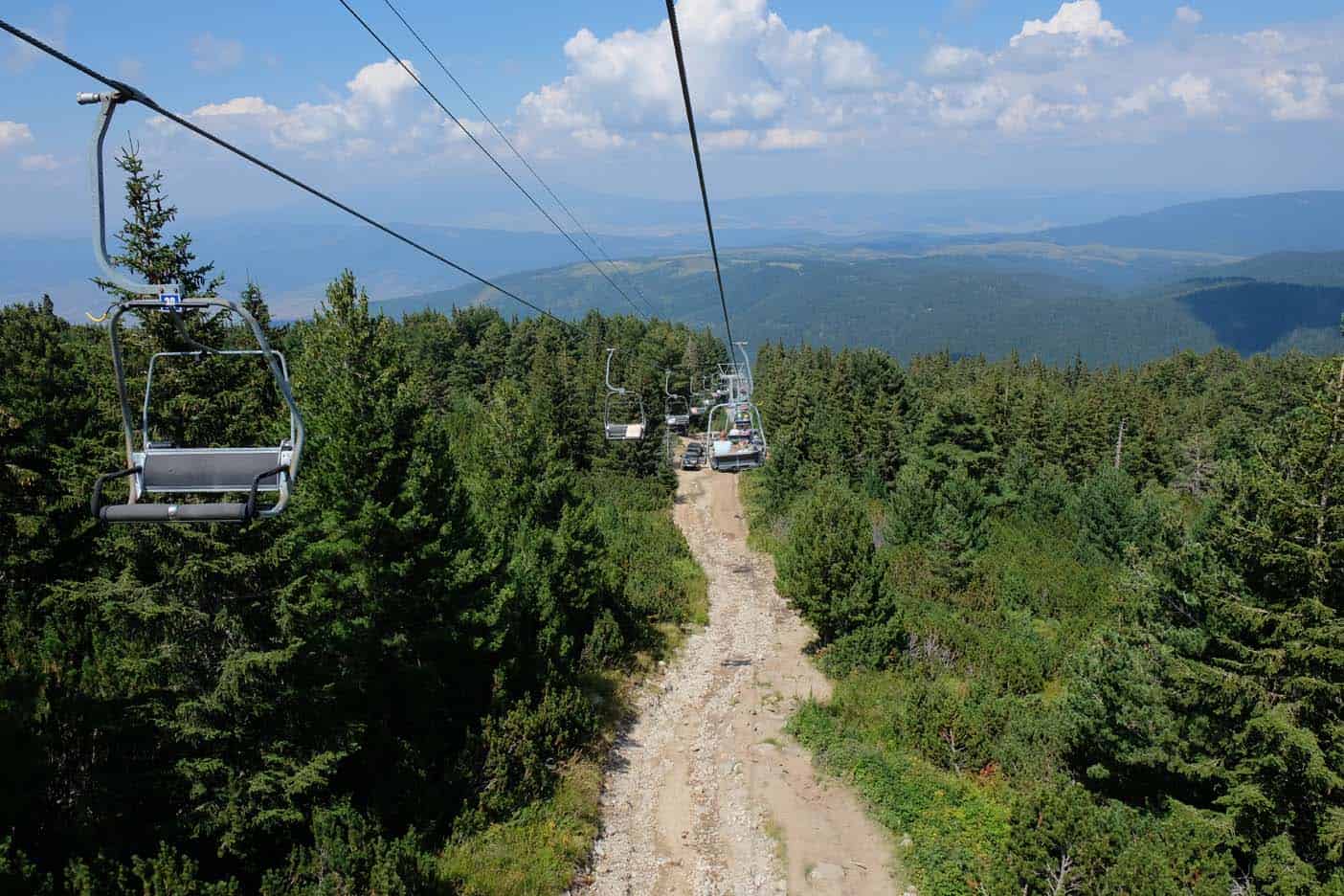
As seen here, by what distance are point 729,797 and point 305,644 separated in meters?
10.8

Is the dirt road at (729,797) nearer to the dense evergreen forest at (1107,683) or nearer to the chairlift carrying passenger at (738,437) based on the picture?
the dense evergreen forest at (1107,683)

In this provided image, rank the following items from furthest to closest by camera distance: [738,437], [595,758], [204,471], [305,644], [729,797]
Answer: [738,437] → [595,758] → [729,797] → [305,644] → [204,471]

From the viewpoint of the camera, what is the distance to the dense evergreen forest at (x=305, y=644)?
11.9m

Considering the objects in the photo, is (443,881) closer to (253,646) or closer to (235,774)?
(235,774)

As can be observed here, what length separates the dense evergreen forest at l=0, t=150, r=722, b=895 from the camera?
470 inches

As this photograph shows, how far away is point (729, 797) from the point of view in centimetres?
1822

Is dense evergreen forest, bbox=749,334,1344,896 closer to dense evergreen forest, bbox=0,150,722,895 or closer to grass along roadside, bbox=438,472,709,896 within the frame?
grass along roadside, bbox=438,472,709,896

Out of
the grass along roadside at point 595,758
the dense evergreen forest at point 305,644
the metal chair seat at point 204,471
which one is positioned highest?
the metal chair seat at point 204,471

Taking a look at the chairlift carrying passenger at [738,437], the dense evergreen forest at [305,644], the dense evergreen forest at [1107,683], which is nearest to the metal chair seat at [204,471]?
the dense evergreen forest at [305,644]

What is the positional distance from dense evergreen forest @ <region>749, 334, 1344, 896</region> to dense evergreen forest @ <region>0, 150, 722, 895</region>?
790cm

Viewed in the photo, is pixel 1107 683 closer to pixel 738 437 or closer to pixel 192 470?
pixel 738 437

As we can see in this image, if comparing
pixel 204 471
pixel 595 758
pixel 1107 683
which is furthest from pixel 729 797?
pixel 204 471

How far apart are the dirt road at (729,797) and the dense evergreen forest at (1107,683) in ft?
3.63

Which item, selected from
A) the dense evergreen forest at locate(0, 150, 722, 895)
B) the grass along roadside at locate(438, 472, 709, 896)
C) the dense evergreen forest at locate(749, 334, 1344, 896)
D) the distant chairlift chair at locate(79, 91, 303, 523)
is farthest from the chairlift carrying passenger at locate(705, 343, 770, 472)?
the distant chairlift chair at locate(79, 91, 303, 523)
